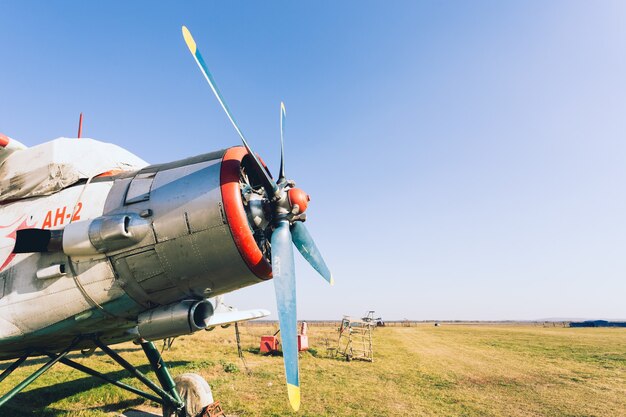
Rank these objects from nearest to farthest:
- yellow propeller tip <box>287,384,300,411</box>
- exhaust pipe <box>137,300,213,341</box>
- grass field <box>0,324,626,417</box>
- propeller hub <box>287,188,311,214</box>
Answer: yellow propeller tip <box>287,384,300,411</box> → exhaust pipe <box>137,300,213,341</box> → propeller hub <box>287,188,311,214</box> → grass field <box>0,324,626,417</box>

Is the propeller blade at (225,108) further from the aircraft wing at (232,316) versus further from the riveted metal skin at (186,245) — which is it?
the aircraft wing at (232,316)

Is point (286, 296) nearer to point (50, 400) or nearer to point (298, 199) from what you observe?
point (298, 199)

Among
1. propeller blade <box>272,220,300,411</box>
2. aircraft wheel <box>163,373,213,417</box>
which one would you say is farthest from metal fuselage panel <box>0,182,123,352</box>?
aircraft wheel <box>163,373,213,417</box>

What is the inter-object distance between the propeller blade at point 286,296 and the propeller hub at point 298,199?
31 cm

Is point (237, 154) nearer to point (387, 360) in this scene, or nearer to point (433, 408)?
point (433, 408)

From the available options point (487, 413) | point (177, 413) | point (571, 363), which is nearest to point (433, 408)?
point (487, 413)

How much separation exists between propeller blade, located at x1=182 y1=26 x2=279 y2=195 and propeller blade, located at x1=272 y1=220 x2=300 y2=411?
0.62 m

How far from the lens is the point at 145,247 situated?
494 cm

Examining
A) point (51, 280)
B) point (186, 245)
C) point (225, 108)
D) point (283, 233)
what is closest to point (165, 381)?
point (51, 280)

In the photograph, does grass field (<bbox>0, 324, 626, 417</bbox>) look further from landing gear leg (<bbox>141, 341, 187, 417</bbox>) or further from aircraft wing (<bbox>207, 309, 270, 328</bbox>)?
aircraft wing (<bbox>207, 309, 270, 328</bbox>)

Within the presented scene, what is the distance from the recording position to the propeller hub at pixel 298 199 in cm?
567

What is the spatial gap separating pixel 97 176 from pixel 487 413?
11726 millimetres

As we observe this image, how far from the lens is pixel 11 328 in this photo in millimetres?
5281

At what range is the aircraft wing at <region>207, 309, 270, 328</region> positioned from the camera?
8.89 m
